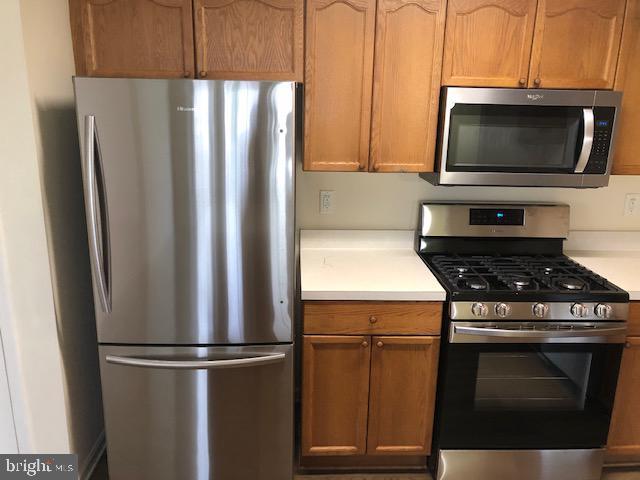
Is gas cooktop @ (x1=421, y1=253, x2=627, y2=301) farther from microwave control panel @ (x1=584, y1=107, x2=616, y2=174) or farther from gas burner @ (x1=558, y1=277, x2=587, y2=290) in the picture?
microwave control panel @ (x1=584, y1=107, x2=616, y2=174)

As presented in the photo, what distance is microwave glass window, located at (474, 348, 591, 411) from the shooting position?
191 centimetres

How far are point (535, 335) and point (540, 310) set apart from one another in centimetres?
10

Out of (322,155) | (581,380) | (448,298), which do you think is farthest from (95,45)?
(581,380)

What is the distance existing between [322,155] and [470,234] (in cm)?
83

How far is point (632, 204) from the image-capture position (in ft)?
8.03

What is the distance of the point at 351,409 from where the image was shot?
2014 mm

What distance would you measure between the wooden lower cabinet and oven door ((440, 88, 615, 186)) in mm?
A: 743

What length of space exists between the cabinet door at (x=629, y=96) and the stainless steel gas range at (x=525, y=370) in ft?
1.61

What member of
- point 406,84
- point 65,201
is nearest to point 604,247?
point 406,84

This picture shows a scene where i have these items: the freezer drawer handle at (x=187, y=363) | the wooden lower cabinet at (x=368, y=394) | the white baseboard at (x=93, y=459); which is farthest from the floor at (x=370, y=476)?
the freezer drawer handle at (x=187, y=363)

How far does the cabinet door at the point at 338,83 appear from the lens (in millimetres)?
A: 1892

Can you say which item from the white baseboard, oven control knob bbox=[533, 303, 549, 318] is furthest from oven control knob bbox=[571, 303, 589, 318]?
the white baseboard

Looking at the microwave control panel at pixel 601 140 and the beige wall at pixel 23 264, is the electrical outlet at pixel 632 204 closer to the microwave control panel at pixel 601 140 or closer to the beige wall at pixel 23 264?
the microwave control panel at pixel 601 140

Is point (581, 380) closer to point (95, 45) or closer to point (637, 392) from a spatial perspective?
point (637, 392)
